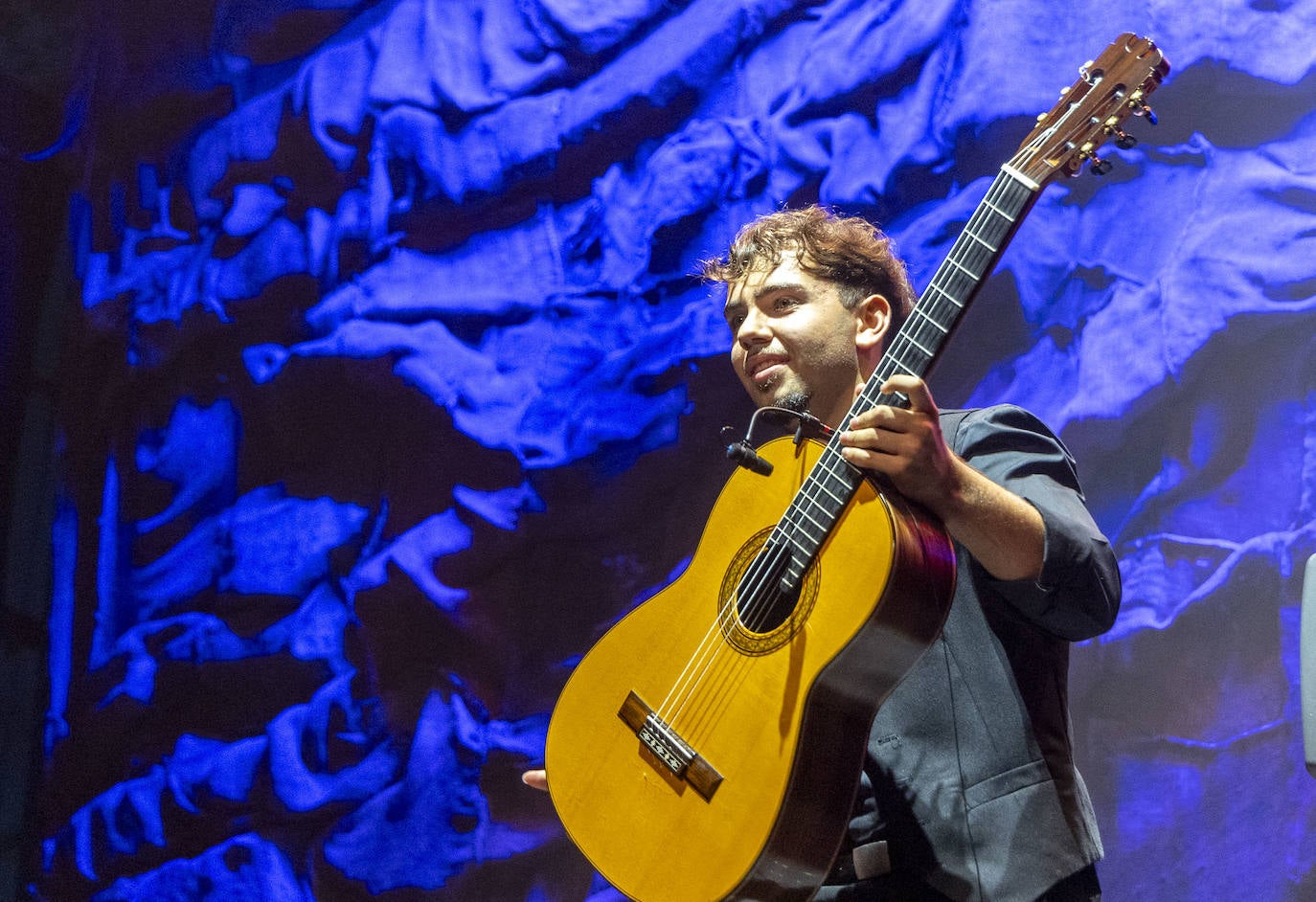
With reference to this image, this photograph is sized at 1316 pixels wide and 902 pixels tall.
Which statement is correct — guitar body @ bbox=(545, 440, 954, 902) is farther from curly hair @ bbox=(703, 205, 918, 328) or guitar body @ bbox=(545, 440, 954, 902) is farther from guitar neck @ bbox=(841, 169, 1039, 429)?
curly hair @ bbox=(703, 205, 918, 328)

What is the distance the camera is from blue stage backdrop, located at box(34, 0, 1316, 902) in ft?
6.69

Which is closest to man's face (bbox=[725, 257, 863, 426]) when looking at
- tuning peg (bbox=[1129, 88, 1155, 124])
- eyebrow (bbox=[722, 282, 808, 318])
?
eyebrow (bbox=[722, 282, 808, 318])

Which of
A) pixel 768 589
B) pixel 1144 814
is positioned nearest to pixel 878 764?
pixel 768 589

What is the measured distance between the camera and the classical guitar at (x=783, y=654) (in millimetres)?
1262

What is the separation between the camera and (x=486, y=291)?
2.69 meters

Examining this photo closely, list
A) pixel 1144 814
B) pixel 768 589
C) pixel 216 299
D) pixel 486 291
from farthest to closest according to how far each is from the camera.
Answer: pixel 216 299, pixel 486 291, pixel 1144 814, pixel 768 589

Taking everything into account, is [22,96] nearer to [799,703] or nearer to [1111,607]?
[799,703]

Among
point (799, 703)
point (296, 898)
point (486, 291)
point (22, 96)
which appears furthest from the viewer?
point (22, 96)

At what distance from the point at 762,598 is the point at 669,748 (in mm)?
244

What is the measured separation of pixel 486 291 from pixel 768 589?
1.56m

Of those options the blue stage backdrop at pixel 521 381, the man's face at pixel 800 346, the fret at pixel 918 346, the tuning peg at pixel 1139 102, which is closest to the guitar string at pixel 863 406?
the fret at pixel 918 346

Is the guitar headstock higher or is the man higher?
the guitar headstock

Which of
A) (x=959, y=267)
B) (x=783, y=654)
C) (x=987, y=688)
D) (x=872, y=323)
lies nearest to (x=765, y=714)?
(x=783, y=654)

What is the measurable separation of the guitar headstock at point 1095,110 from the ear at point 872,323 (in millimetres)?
458
